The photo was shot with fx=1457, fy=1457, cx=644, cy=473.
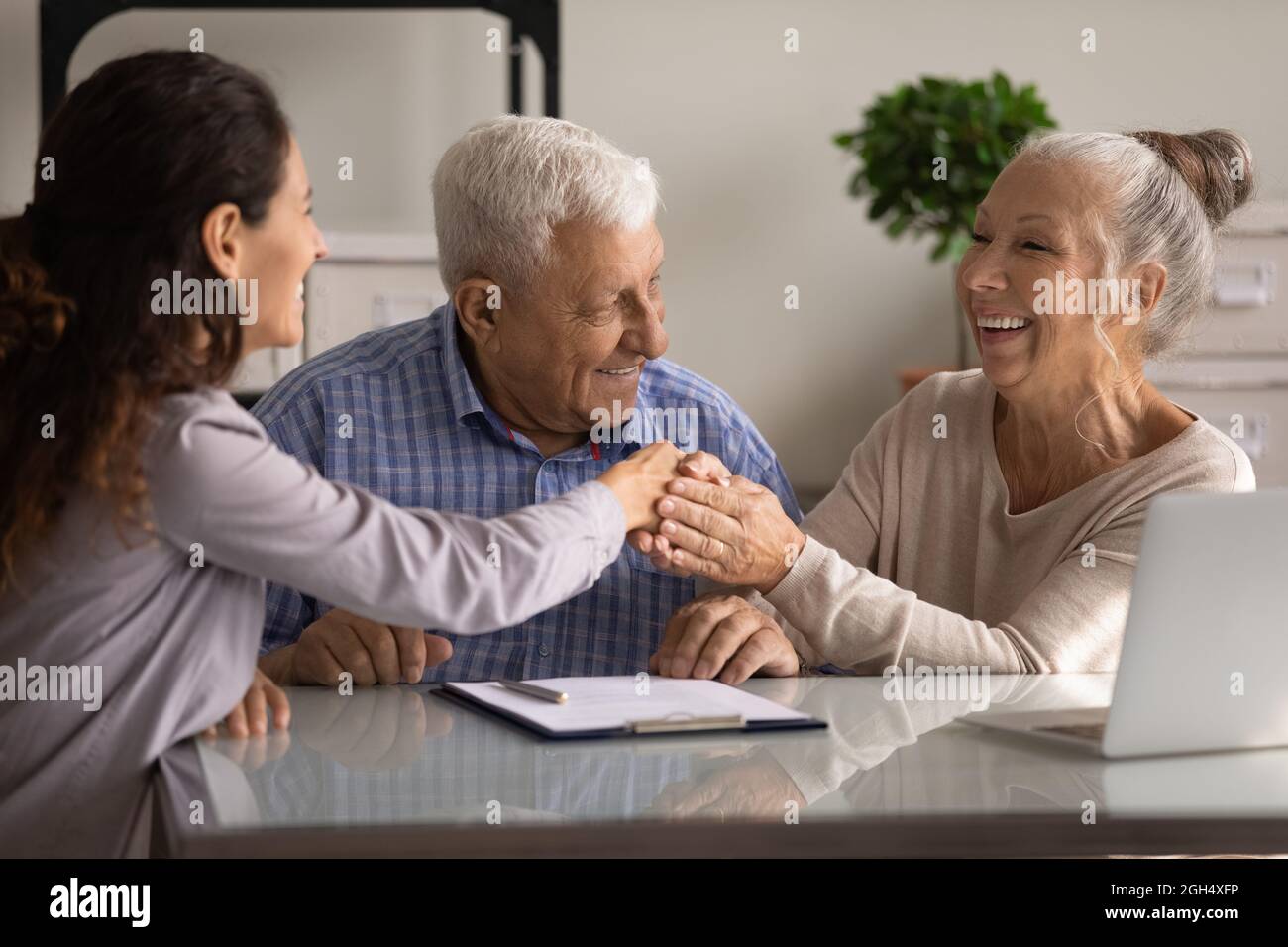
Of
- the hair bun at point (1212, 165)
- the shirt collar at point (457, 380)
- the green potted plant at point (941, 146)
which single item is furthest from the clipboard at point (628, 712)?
the green potted plant at point (941, 146)

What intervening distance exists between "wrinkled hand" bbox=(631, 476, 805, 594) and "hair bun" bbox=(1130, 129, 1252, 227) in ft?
2.18

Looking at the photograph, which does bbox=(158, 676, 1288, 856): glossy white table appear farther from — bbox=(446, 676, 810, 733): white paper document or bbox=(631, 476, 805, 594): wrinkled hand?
bbox=(631, 476, 805, 594): wrinkled hand

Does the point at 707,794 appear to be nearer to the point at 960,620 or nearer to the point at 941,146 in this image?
the point at 960,620

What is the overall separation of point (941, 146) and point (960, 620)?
2.28 m

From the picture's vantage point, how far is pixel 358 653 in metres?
1.40

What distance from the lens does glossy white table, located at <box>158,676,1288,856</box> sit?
2.89ft

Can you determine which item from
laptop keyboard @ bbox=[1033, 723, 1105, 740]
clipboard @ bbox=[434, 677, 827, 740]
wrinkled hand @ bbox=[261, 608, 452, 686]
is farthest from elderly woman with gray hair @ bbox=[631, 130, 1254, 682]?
laptop keyboard @ bbox=[1033, 723, 1105, 740]

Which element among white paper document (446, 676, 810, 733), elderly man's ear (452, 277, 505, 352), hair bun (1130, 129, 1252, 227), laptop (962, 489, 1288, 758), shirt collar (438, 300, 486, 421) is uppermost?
hair bun (1130, 129, 1252, 227)

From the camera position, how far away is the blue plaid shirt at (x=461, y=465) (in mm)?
1772

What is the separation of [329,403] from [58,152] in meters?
0.72

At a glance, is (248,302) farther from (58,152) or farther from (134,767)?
(134,767)

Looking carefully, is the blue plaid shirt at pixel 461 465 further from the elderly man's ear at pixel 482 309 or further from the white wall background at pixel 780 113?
the white wall background at pixel 780 113

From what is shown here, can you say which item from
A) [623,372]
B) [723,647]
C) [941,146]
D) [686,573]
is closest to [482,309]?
[623,372]
